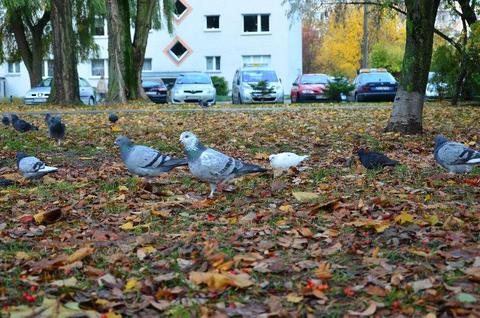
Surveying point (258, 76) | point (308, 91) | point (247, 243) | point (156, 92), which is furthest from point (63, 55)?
point (247, 243)

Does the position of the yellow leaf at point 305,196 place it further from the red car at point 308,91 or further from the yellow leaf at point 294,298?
the red car at point 308,91

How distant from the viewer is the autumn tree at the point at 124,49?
23.7 m

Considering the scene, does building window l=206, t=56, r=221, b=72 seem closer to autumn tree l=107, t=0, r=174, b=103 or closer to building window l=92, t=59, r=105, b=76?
building window l=92, t=59, r=105, b=76

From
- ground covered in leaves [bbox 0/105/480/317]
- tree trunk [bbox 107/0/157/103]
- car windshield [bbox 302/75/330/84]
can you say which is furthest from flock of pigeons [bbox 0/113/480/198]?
car windshield [bbox 302/75/330/84]

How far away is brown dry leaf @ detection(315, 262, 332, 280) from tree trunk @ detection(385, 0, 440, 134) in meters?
8.30

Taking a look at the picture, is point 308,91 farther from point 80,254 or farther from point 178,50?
point 80,254

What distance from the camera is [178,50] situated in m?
49.2

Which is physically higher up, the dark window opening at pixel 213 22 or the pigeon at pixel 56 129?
the dark window opening at pixel 213 22

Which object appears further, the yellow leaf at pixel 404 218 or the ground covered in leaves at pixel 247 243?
the yellow leaf at pixel 404 218

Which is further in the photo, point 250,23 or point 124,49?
point 250,23

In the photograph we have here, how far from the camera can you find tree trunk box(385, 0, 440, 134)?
1191cm

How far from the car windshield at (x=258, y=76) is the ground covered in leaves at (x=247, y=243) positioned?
780 inches

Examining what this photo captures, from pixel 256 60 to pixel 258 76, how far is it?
756 inches

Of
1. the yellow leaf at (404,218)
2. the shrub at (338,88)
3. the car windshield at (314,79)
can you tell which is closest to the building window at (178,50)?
the car windshield at (314,79)
